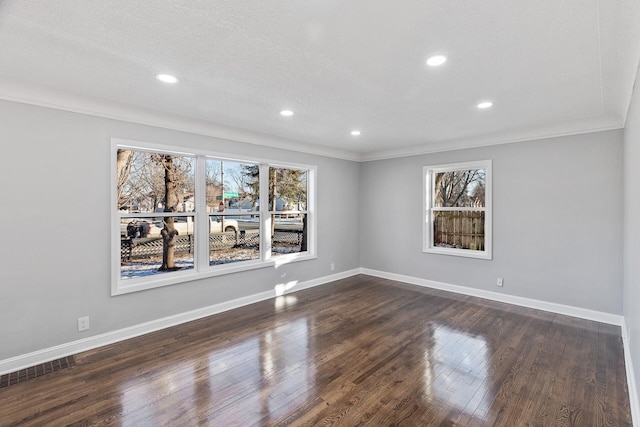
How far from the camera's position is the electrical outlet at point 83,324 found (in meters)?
3.10

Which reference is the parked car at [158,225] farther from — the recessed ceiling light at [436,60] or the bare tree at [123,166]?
the recessed ceiling light at [436,60]

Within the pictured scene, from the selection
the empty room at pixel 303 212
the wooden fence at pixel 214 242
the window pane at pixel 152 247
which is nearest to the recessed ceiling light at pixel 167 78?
the empty room at pixel 303 212

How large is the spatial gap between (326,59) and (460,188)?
12.5 feet

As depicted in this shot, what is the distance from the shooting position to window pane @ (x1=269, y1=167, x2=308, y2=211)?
16.6ft

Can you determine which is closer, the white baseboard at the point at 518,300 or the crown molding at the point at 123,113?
the crown molding at the point at 123,113

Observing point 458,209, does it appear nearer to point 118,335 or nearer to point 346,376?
point 346,376

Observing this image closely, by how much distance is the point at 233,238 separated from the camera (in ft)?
14.9

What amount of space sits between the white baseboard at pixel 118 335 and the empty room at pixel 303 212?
25 millimetres

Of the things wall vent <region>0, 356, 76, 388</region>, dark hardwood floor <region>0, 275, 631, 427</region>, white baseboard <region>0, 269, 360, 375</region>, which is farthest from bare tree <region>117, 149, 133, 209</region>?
dark hardwood floor <region>0, 275, 631, 427</region>

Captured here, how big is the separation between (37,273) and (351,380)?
3.00m

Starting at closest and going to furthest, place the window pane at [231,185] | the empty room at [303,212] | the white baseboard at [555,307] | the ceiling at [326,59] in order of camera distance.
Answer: the ceiling at [326,59]
the empty room at [303,212]
the white baseboard at [555,307]
the window pane at [231,185]

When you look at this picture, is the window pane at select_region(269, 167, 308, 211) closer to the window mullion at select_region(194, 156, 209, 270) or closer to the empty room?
the empty room

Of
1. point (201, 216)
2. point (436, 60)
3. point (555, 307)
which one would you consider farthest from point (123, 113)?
point (555, 307)

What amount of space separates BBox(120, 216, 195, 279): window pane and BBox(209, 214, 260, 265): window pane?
0.31m
